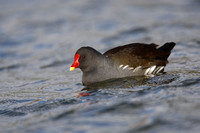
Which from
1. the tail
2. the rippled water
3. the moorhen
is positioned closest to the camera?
the rippled water

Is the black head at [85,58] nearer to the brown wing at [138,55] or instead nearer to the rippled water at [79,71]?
the brown wing at [138,55]

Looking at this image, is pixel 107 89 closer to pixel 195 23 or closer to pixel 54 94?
pixel 54 94

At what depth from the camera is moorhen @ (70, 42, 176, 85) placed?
7.03 m

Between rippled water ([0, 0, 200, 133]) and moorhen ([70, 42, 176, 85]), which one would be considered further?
moorhen ([70, 42, 176, 85])

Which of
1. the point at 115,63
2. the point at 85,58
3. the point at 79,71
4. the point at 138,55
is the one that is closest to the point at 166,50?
the point at 138,55

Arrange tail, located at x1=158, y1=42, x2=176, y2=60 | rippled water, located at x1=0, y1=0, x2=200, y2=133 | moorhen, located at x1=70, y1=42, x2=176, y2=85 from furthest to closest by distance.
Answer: tail, located at x1=158, y1=42, x2=176, y2=60 < moorhen, located at x1=70, y1=42, x2=176, y2=85 < rippled water, located at x1=0, y1=0, x2=200, y2=133

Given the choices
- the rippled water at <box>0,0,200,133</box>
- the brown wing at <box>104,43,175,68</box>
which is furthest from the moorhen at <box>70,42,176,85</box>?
the rippled water at <box>0,0,200,133</box>

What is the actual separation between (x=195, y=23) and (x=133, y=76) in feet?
19.9

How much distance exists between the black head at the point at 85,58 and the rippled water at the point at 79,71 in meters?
0.45

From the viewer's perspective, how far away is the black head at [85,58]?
703 cm

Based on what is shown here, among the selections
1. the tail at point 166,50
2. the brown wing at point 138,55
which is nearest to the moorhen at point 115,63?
the brown wing at point 138,55

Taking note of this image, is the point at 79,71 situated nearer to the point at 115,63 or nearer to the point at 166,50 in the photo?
the point at 115,63

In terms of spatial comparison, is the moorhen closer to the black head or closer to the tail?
the black head

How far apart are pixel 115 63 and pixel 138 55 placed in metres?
0.48
